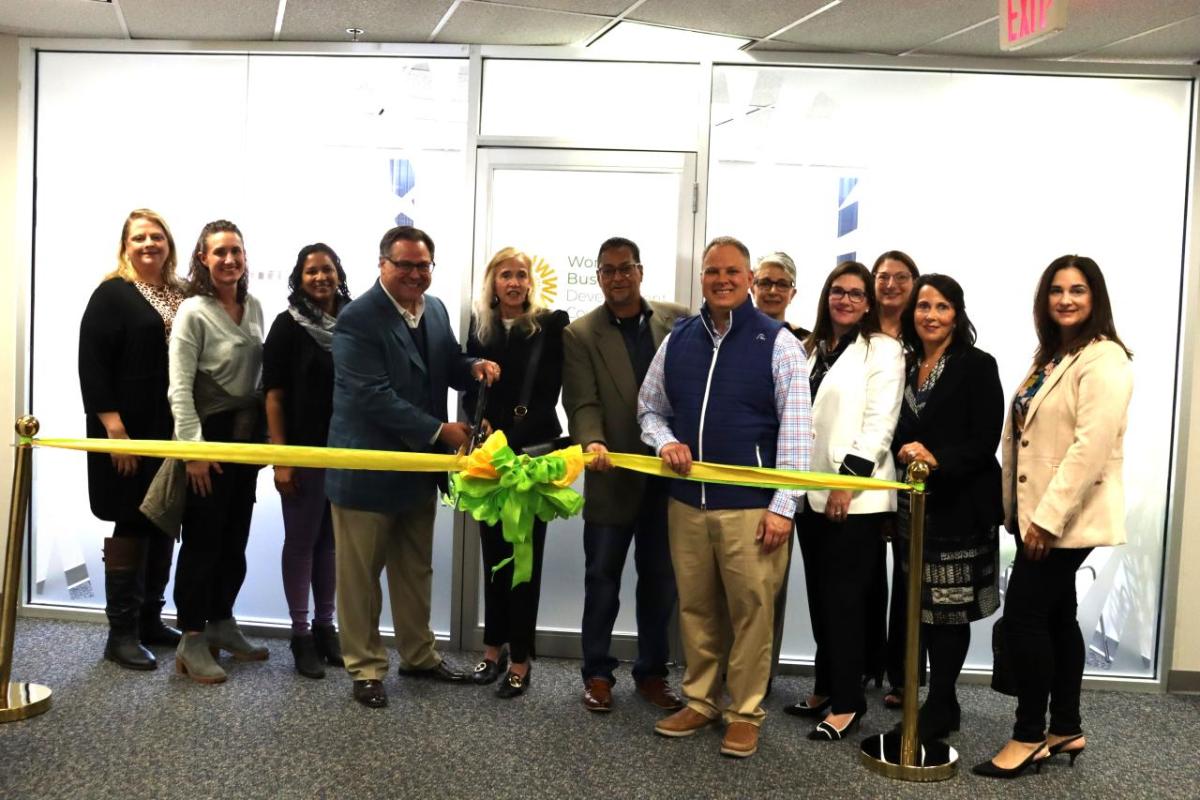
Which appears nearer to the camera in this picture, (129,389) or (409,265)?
(409,265)

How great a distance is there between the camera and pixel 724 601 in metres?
3.99

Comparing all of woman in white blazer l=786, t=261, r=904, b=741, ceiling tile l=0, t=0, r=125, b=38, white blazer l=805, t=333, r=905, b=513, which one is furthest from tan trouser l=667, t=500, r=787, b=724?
ceiling tile l=0, t=0, r=125, b=38

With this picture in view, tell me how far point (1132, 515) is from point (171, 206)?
14.8ft

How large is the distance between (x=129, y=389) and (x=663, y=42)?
2669 mm

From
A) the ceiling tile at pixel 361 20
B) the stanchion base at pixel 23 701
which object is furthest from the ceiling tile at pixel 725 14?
the stanchion base at pixel 23 701

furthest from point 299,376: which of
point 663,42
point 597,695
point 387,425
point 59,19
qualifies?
point 663,42

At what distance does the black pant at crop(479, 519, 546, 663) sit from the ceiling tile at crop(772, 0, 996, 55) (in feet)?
7.49

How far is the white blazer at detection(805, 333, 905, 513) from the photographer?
3850mm

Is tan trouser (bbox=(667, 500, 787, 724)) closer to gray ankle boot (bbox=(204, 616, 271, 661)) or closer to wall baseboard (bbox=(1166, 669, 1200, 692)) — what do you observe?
gray ankle boot (bbox=(204, 616, 271, 661))

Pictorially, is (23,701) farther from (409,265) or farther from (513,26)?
(513,26)

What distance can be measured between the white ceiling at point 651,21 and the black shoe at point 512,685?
259cm

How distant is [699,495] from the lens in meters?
3.83

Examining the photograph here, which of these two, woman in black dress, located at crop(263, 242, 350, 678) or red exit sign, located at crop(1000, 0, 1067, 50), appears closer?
red exit sign, located at crop(1000, 0, 1067, 50)

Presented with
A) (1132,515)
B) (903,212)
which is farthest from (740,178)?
(1132,515)
